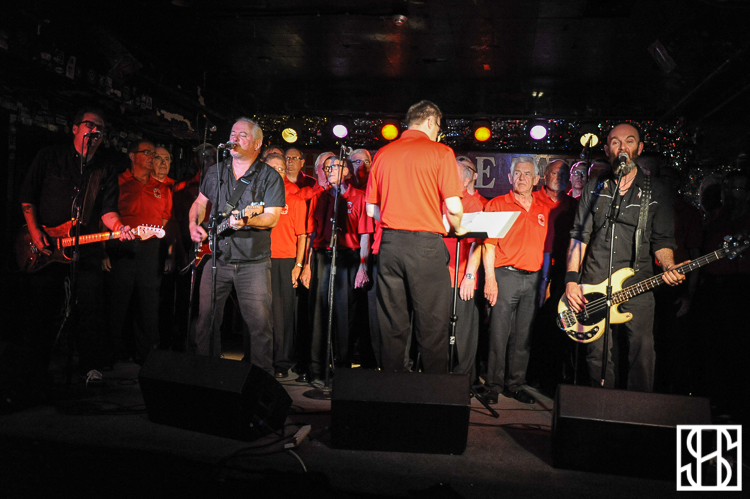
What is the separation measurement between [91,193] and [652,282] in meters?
4.71

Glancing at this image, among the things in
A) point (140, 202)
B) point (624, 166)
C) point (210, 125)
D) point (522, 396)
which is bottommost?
point (522, 396)

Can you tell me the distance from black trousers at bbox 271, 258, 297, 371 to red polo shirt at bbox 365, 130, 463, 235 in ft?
8.14

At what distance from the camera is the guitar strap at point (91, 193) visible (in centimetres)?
489

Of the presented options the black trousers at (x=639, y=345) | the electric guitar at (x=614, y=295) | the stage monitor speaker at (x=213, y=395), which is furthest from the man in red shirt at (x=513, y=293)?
the stage monitor speaker at (x=213, y=395)

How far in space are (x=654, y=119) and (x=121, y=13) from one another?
846cm

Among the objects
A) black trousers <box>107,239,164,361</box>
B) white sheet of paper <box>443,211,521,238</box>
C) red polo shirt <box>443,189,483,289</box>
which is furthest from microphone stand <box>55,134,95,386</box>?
red polo shirt <box>443,189,483,289</box>

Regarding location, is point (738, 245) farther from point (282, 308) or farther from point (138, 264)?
point (138, 264)

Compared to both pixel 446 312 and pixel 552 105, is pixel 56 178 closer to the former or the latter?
pixel 446 312

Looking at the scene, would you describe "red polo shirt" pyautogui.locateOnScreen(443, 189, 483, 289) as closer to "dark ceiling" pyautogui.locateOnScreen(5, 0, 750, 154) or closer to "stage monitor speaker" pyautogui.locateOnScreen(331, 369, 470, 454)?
"stage monitor speaker" pyautogui.locateOnScreen(331, 369, 470, 454)

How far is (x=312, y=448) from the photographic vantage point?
11.4 ft

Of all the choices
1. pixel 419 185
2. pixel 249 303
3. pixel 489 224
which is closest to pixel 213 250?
pixel 249 303

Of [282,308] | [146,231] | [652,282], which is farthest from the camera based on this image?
[282,308]

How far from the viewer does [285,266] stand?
6.15 metres

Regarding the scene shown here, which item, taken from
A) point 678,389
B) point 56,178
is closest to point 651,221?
point 678,389
